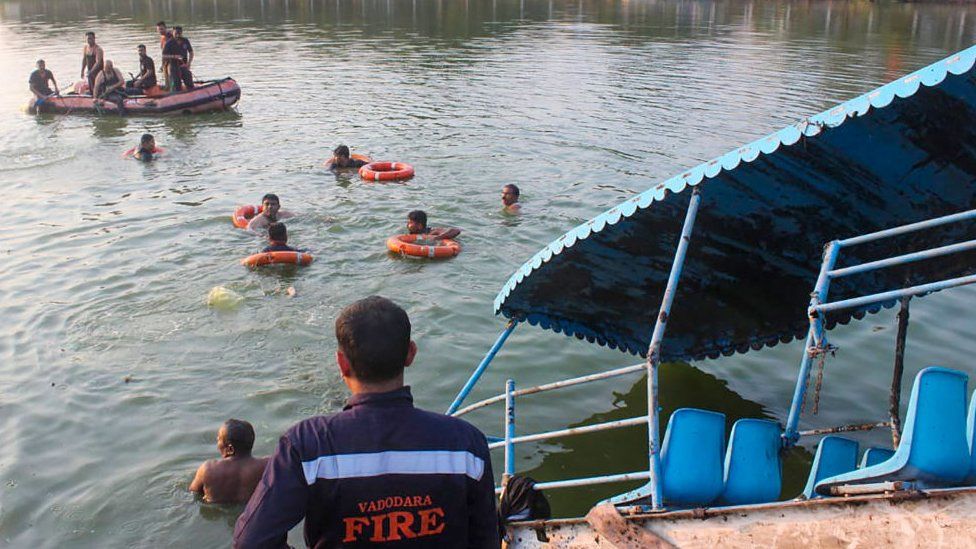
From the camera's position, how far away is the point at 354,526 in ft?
8.95

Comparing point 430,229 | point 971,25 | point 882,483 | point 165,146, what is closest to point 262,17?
point 165,146

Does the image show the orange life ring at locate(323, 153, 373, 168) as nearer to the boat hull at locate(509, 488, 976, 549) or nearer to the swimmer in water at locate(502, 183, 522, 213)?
the swimmer in water at locate(502, 183, 522, 213)

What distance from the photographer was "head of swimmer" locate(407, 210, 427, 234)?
12098mm

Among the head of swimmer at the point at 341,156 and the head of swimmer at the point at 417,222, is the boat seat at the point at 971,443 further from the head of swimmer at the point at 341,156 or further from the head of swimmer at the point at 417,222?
the head of swimmer at the point at 341,156

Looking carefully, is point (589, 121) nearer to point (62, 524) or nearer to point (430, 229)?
point (430, 229)

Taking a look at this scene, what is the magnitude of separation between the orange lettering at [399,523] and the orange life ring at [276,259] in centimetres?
861

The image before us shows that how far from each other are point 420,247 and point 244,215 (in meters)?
3.23

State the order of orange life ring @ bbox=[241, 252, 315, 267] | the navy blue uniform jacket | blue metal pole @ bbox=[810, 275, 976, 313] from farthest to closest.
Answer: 1. orange life ring @ bbox=[241, 252, 315, 267]
2. blue metal pole @ bbox=[810, 275, 976, 313]
3. the navy blue uniform jacket

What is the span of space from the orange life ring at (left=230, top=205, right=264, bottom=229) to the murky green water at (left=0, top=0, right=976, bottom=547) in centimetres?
23

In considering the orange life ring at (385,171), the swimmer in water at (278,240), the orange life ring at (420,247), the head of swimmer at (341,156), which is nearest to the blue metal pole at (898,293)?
the orange life ring at (420,247)

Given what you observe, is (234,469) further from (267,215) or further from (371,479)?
(267,215)

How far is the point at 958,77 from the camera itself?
4.14 meters

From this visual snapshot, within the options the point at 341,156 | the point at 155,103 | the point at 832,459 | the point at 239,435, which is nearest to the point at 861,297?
the point at 832,459

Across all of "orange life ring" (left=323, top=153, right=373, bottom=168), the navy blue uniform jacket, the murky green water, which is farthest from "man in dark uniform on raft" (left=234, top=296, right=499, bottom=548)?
"orange life ring" (left=323, top=153, right=373, bottom=168)
